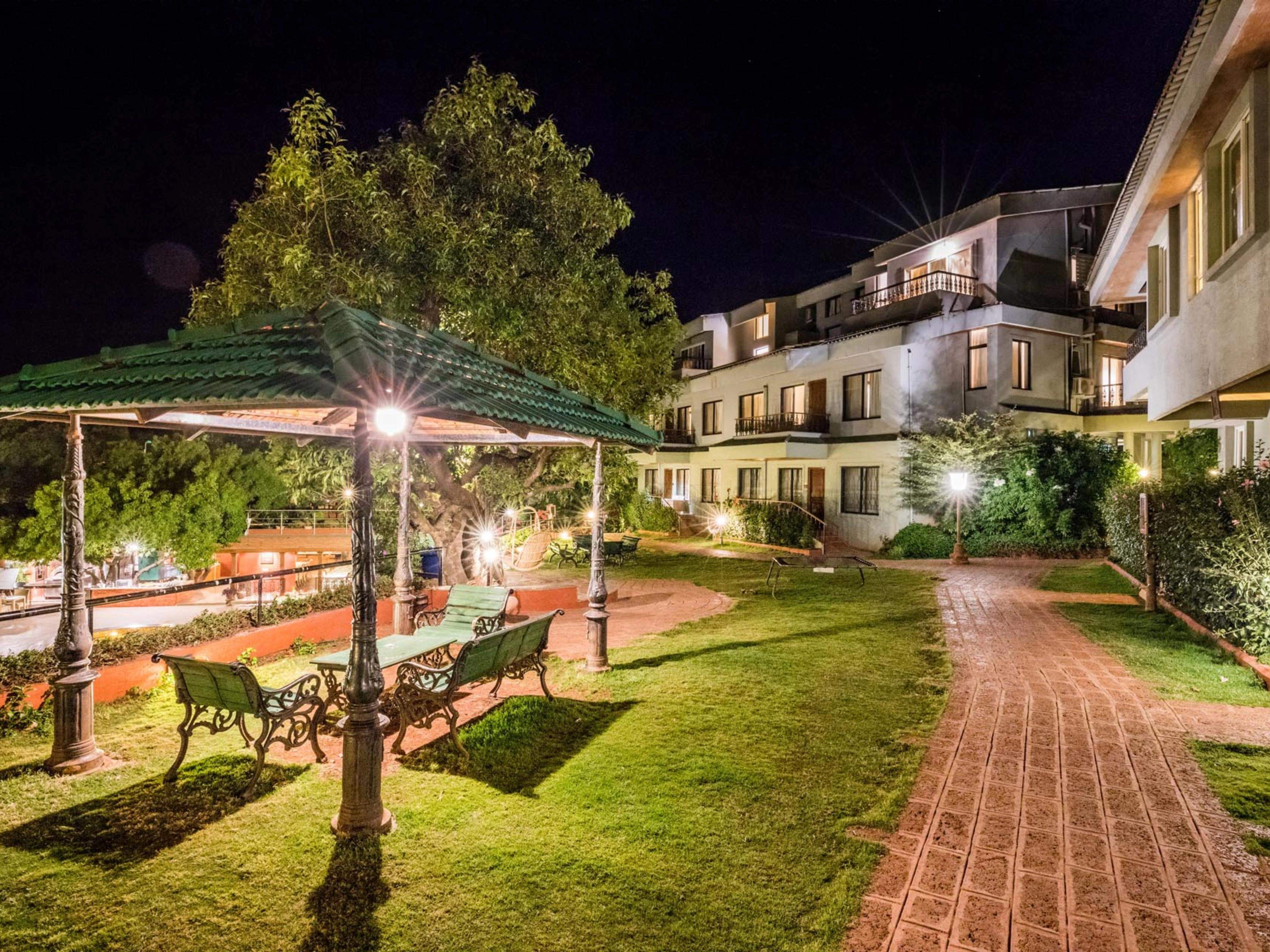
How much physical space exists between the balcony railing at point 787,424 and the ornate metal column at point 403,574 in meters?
17.4

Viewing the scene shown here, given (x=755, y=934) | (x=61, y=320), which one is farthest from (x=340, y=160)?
(x=61, y=320)

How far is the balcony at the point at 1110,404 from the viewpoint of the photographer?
21172 mm

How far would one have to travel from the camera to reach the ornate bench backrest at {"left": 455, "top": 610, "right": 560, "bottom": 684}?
5621 mm

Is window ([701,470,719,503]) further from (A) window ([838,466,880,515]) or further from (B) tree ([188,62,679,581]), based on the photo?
(B) tree ([188,62,679,581])

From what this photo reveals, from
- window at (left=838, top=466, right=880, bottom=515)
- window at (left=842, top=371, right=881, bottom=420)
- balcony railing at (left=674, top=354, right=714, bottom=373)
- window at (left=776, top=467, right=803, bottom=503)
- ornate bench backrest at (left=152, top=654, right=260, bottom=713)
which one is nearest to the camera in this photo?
ornate bench backrest at (left=152, top=654, right=260, bottom=713)

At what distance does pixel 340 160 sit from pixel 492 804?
30.8 feet

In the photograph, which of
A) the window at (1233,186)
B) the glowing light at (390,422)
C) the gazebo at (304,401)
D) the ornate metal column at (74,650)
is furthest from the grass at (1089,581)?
the ornate metal column at (74,650)

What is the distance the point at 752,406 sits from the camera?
96.1 feet

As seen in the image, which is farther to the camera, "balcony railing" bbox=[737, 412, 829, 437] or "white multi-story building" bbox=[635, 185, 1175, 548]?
"balcony railing" bbox=[737, 412, 829, 437]

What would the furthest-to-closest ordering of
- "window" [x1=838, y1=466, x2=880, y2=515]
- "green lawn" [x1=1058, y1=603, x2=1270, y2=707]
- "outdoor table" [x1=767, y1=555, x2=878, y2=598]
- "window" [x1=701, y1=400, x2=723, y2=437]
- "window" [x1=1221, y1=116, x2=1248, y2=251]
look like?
"window" [x1=701, y1=400, x2=723, y2=437]
"window" [x1=838, y1=466, x2=880, y2=515]
"outdoor table" [x1=767, y1=555, x2=878, y2=598]
"window" [x1=1221, y1=116, x2=1248, y2=251]
"green lawn" [x1=1058, y1=603, x2=1270, y2=707]

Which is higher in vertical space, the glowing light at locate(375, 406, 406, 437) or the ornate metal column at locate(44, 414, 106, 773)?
the glowing light at locate(375, 406, 406, 437)

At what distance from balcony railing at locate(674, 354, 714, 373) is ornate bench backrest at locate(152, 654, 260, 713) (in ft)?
103

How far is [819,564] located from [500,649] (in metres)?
9.83

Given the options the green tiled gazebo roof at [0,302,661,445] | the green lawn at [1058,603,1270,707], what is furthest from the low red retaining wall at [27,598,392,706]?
the green lawn at [1058,603,1270,707]
